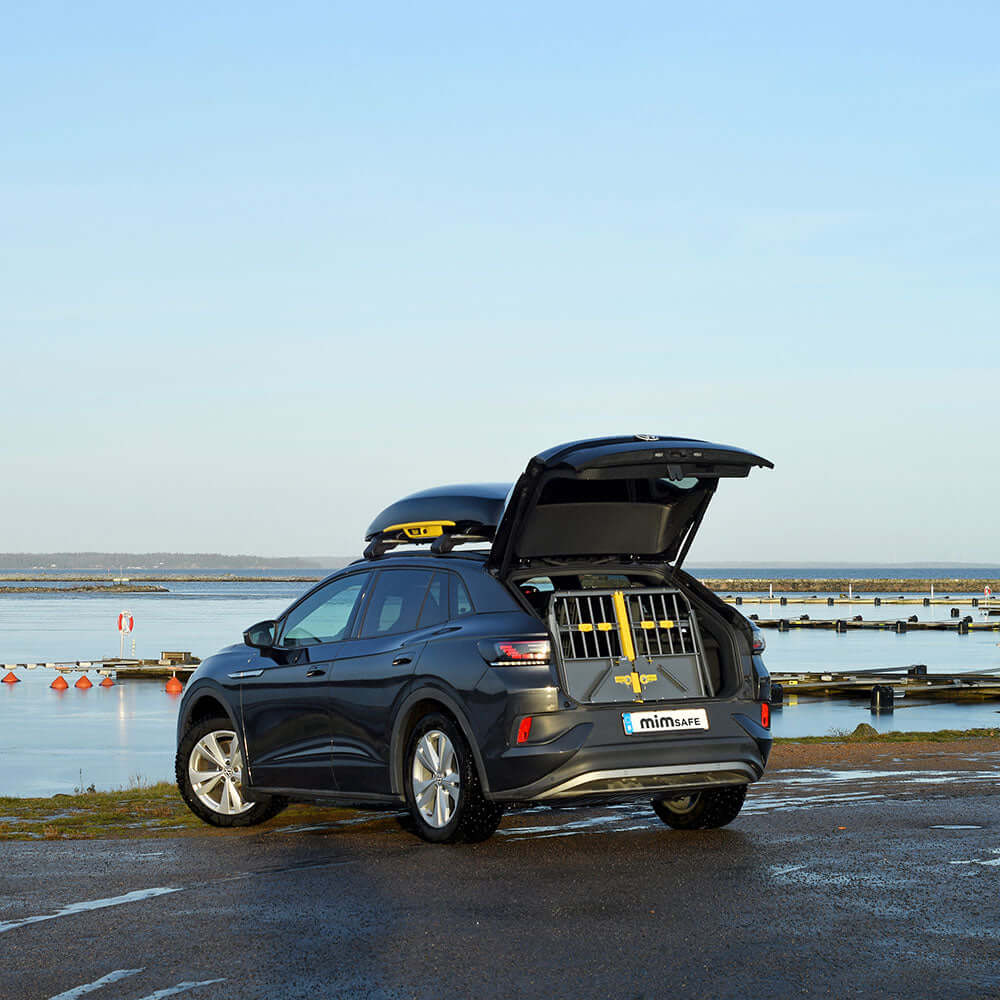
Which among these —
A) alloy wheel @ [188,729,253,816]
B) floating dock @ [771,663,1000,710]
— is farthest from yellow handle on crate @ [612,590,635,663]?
floating dock @ [771,663,1000,710]

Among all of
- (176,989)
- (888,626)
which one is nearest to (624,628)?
(176,989)

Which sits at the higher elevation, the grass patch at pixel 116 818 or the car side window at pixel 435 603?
the car side window at pixel 435 603

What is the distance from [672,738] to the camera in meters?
9.27

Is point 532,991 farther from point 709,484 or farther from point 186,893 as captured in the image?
point 709,484

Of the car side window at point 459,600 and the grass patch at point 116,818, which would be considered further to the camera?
the grass patch at point 116,818

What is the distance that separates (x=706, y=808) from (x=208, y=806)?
3786mm

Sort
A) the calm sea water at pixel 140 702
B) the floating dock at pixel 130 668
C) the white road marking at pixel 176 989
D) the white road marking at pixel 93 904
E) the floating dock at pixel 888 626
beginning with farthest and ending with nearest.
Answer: the floating dock at pixel 888 626, the floating dock at pixel 130 668, the calm sea water at pixel 140 702, the white road marking at pixel 93 904, the white road marking at pixel 176 989

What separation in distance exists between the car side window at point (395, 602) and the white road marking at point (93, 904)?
2.59 m

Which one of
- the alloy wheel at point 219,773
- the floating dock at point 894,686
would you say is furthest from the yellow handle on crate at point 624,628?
the floating dock at point 894,686

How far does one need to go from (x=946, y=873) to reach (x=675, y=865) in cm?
146

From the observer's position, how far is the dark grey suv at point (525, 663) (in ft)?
29.8

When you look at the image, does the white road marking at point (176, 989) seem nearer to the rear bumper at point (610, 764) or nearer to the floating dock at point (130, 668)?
the rear bumper at point (610, 764)

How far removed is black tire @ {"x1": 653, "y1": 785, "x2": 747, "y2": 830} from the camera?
9.98 m

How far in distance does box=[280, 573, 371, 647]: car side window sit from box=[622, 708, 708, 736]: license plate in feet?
7.61
